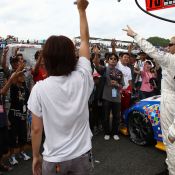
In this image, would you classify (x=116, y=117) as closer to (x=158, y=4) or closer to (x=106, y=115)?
(x=106, y=115)

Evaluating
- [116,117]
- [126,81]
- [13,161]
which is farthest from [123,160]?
[126,81]

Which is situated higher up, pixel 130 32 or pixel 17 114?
pixel 130 32

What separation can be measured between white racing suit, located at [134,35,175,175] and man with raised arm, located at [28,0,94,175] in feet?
6.20

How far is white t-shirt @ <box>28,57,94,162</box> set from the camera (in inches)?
79.4

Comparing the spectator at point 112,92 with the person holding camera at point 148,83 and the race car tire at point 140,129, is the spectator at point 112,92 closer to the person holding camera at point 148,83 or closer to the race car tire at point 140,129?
the race car tire at point 140,129

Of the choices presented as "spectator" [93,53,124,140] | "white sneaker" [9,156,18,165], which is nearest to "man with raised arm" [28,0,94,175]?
"white sneaker" [9,156,18,165]

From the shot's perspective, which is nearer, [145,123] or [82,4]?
[82,4]

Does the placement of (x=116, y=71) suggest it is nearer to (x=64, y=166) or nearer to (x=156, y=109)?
(x=156, y=109)

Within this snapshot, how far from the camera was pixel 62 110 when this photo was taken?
2037 mm

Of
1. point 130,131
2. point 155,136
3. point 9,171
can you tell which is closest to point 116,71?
point 130,131

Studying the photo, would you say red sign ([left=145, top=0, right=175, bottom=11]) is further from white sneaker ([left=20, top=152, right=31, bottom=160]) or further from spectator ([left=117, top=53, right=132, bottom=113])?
white sneaker ([left=20, top=152, right=31, bottom=160])

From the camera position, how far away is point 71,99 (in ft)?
6.72

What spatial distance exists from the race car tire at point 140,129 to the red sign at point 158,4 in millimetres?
2143

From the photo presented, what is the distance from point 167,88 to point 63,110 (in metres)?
2.29
